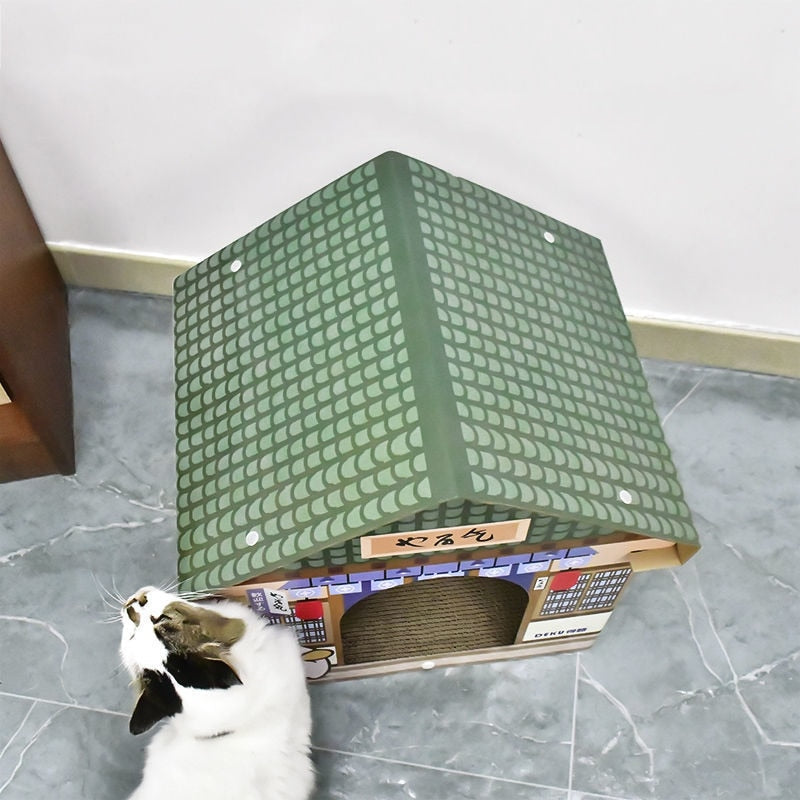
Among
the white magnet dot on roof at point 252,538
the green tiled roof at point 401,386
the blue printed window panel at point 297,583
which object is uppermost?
the green tiled roof at point 401,386

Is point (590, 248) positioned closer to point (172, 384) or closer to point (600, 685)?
point (600, 685)

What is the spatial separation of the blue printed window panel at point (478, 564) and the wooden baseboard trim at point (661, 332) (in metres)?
0.66

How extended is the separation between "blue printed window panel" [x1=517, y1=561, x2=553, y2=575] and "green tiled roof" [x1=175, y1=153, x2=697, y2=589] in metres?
0.09

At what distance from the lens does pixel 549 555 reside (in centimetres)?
111

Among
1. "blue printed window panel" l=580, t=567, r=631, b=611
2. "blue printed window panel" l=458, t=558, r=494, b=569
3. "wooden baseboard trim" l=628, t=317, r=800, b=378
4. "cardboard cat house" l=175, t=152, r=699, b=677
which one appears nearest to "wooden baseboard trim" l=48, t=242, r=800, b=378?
"wooden baseboard trim" l=628, t=317, r=800, b=378

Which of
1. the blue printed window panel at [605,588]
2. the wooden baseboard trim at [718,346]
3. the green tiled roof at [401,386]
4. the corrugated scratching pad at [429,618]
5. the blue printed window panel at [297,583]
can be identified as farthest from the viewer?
the wooden baseboard trim at [718,346]

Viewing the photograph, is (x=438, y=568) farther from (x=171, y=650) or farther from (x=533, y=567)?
(x=171, y=650)

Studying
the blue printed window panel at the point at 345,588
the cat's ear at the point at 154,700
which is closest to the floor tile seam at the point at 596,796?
the blue printed window panel at the point at 345,588

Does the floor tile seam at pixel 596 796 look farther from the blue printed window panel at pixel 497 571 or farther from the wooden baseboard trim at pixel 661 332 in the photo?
the wooden baseboard trim at pixel 661 332

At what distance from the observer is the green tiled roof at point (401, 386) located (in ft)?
3.13

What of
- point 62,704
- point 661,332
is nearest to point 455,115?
point 661,332

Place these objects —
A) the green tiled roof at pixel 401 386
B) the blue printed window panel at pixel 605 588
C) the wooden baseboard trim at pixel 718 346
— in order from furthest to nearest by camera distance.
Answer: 1. the wooden baseboard trim at pixel 718 346
2. the blue printed window panel at pixel 605 588
3. the green tiled roof at pixel 401 386

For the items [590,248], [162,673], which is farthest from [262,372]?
[590,248]

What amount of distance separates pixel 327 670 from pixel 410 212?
695 mm
